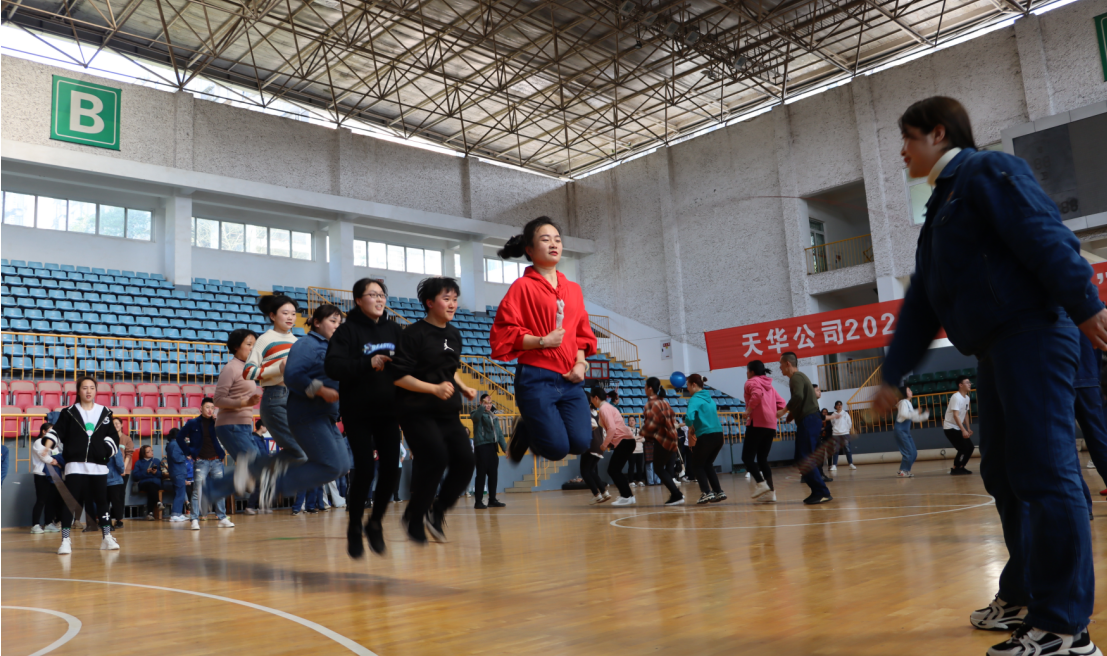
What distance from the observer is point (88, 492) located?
702 cm

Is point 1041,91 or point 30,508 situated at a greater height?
point 1041,91

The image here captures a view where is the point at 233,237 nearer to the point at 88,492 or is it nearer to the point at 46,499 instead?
the point at 46,499

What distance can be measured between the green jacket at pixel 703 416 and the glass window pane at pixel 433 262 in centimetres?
1682

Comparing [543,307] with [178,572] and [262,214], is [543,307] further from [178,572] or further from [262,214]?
[262,214]

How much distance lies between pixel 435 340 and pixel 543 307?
2.30 feet

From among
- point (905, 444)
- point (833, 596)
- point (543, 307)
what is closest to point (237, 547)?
point (543, 307)

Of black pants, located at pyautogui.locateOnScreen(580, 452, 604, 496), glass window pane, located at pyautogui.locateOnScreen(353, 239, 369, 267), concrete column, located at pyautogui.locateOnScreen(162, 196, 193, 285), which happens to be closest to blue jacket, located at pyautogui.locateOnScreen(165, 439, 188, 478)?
black pants, located at pyautogui.locateOnScreen(580, 452, 604, 496)

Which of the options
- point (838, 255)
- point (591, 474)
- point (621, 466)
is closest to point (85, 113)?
point (591, 474)

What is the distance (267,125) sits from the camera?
22141mm

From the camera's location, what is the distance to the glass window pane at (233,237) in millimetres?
21422

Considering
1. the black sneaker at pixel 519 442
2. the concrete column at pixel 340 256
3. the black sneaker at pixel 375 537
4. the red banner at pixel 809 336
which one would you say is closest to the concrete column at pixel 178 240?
the concrete column at pixel 340 256

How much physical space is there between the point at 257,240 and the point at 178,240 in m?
2.74

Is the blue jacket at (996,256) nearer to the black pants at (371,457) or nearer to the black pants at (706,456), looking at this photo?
the black pants at (371,457)

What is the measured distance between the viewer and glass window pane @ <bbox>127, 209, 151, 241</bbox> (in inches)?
784
